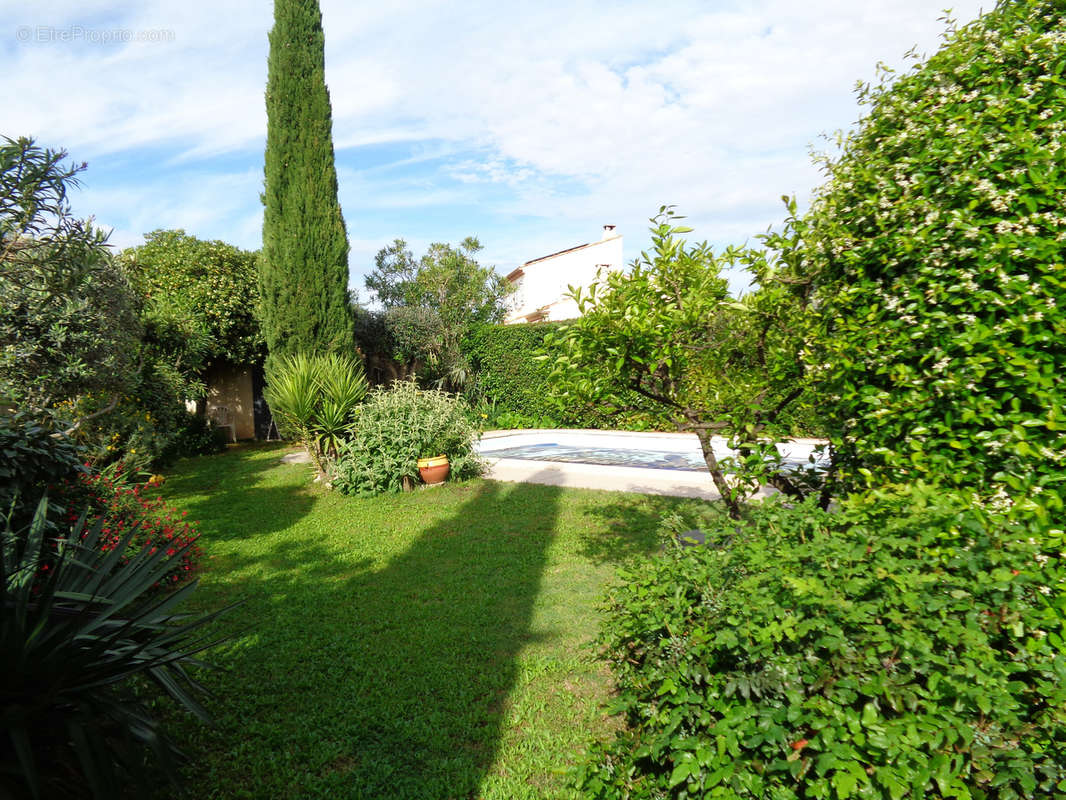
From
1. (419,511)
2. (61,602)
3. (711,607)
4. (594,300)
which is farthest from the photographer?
(419,511)

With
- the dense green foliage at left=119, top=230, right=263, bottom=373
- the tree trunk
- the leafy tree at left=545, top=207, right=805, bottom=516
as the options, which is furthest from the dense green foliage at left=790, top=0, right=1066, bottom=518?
the dense green foliage at left=119, top=230, right=263, bottom=373

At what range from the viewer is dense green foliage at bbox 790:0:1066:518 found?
2428 millimetres

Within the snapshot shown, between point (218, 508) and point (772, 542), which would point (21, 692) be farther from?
point (218, 508)

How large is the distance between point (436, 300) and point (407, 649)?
19.2 meters

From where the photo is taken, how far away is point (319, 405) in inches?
422

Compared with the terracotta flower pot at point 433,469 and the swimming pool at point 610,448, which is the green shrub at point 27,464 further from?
the swimming pool at point 610,448

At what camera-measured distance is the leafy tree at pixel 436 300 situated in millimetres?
20828

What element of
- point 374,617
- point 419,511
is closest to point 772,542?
point 374,617

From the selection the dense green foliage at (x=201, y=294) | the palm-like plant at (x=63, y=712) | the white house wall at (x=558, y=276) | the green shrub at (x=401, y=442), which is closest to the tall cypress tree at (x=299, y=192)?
the dense green foliage at (x=201, y=294)

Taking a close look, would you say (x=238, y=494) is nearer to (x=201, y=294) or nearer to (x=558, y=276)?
(x=201, y=294)

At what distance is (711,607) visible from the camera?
2.69m

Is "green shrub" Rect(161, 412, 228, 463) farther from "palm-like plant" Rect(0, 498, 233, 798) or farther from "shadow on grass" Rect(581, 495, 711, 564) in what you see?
"palm-like plant" Rect(0, 498, 233, 798)

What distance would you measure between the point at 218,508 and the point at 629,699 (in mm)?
8612

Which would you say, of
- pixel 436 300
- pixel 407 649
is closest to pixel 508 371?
pixel 436 300
